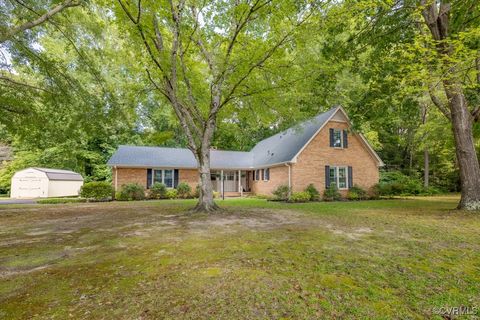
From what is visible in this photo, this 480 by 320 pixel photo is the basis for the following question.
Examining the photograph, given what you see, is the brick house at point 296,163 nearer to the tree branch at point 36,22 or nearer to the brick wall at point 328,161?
the brick wall at point 328,161

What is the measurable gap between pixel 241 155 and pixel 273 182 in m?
6.68

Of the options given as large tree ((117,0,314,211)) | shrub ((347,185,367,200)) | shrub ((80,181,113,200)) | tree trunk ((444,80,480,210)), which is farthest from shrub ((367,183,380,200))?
shrub ((80,181,113,200))

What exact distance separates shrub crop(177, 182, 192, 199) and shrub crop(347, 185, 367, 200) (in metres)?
12.0

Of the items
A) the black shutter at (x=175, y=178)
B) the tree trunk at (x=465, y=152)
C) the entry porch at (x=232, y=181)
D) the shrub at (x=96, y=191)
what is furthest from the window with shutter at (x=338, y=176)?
the shrub at (x=96, y=191)

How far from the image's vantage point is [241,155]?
2478cm

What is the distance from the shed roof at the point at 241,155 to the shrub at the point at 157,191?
68.5 inches

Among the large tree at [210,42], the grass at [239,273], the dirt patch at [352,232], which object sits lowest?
the dirt patch at [352,232]

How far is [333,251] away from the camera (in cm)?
490

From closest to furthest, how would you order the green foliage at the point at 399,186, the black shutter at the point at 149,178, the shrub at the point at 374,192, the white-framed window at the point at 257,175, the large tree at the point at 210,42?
1. the large tree at the point at 210,42
2. the shrub at the point at 374,192
3. the green foliage at the point at 399,186
4. the black shutter at the point at 149,178
5. the white-framed window at the point at 257,175

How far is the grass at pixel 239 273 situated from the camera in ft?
Result: 9.12

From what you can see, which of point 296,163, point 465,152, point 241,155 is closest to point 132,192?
point 241,155

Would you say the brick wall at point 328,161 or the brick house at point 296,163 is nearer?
the brick wall at point 328,161

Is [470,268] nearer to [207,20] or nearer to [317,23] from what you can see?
[317,23]

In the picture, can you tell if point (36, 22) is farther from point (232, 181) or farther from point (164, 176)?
point (232, 181)
